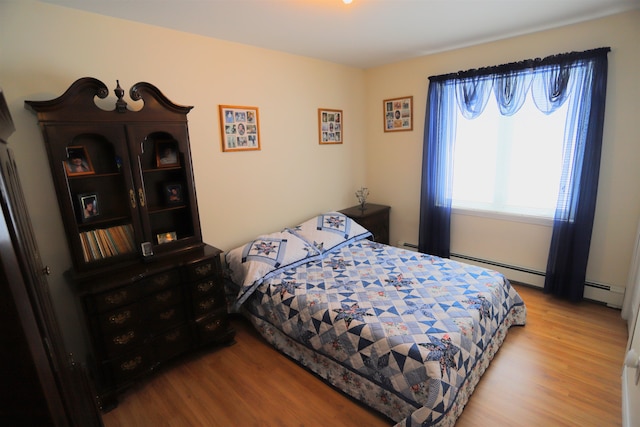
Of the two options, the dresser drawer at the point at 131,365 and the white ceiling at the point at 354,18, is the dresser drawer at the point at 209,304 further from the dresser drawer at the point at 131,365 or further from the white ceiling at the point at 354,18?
the white ceiling at the point at 354,18

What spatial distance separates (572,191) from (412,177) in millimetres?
1579

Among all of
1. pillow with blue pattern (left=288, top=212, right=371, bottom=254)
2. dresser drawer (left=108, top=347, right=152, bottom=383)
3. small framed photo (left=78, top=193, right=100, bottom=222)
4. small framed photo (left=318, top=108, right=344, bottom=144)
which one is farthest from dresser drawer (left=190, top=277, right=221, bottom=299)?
small framed photo (left=318, top=108, right=344, bottom=144)

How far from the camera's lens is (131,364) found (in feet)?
6.50

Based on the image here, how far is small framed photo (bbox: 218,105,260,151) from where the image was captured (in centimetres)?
277

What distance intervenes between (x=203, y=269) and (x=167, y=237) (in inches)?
16.2

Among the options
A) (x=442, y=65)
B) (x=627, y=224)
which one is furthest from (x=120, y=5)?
(x=627, y=224)

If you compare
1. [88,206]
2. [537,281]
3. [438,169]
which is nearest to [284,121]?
[438,169]

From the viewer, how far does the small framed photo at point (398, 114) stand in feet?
12.1

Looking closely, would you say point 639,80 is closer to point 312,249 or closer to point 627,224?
point 627,224

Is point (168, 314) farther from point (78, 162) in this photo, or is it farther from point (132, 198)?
point (78, 162)

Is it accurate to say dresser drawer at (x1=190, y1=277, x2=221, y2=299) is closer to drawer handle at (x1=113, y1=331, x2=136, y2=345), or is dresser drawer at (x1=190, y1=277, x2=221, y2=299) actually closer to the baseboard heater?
drawer handle at (x1=113, y1=331, x2=136, y2=345)

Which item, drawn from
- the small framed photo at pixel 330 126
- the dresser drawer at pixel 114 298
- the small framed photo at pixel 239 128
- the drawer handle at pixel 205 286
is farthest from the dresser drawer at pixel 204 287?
the small framed photo at pixel 330 126

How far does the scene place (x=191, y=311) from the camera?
88.8 inches

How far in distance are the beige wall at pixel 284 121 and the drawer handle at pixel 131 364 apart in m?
0.50
